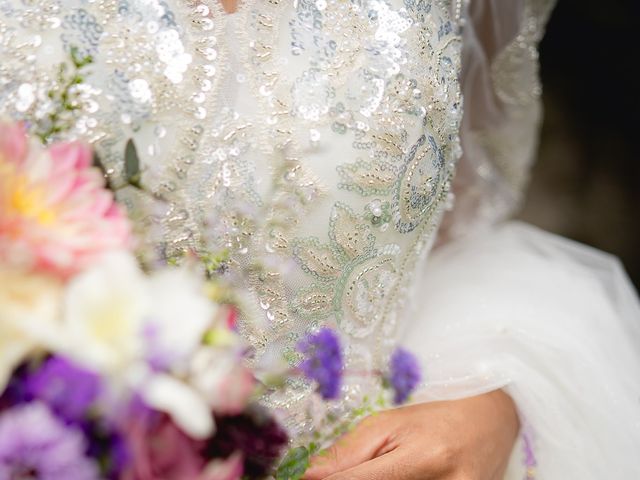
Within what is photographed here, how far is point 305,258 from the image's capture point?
685 mm

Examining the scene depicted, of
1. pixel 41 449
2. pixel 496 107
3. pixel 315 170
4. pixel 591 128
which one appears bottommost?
pixel 591 128

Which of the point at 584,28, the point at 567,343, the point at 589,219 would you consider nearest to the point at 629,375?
the point at 567,343

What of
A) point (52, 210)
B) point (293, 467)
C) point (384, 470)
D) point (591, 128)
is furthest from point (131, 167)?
point (591, 128)

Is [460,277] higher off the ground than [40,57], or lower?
lower

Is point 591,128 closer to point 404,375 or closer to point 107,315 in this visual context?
point 404,375

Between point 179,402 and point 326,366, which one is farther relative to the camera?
point 326,366

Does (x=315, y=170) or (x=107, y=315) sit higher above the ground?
(x=107, y=315)

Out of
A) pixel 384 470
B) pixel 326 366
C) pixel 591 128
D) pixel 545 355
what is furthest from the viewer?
pixel 591 128

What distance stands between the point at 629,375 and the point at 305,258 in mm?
462

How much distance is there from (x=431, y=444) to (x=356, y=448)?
8 cm

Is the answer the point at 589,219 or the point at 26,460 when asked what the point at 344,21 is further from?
the point at 589,219

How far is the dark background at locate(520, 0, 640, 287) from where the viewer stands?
7.00ft

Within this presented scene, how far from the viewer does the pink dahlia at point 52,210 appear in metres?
0.35

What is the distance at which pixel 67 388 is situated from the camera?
313mm
